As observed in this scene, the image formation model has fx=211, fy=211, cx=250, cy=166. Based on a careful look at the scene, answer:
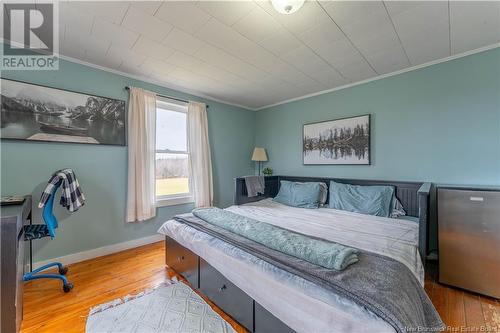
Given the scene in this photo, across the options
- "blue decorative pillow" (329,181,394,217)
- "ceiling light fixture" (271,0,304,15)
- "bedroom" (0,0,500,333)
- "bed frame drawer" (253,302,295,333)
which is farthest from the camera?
"blue decorative pillow" (329,181,394,217)

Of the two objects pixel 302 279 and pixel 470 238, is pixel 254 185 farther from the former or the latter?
pixel 470 238

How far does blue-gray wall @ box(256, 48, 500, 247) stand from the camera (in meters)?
2.20

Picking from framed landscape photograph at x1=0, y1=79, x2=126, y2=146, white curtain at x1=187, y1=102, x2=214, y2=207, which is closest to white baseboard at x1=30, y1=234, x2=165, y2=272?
white curtain at x1=187, y1=102, x2=214, y2=207

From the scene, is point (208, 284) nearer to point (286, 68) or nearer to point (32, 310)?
point (32, 310)

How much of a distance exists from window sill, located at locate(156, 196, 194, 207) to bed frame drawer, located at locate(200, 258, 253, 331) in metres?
1.69

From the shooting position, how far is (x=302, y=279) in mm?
1155

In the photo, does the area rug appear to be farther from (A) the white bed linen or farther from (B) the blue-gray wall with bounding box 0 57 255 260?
(B) the blue-gray wall with bounding box 0 57 255 260

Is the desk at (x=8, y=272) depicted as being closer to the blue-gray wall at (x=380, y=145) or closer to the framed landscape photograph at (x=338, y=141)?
the blue-gray wall at (x=380, y=145)

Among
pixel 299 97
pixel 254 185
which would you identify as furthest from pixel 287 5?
pixel 254 185

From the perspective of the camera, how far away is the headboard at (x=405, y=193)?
1777 mm

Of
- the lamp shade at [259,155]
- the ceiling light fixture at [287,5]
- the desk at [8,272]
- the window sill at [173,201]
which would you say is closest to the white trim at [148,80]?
the lamp shade at [259,155]

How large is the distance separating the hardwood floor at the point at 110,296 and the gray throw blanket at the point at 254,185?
1562 mm

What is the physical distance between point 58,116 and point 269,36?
2.49m

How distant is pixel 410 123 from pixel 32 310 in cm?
429
